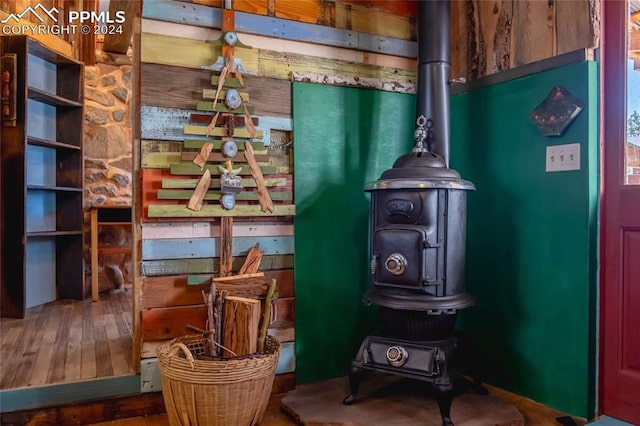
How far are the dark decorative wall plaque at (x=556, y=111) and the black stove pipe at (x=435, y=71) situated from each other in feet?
1.29

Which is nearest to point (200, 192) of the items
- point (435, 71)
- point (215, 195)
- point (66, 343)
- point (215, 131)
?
point (215, 195)

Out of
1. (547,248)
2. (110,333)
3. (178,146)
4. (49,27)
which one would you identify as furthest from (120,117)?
(547,248)

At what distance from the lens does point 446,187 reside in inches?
75.3

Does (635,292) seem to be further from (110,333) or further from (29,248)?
(29,248)

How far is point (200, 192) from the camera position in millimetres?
2098

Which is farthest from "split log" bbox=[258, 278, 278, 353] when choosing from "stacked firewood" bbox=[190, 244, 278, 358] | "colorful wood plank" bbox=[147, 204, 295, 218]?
"colorful wood plank" bbox=[147, 204, 295, 218]

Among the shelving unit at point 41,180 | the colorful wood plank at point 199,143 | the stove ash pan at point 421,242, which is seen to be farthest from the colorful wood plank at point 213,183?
the shelving unit at point 41,180

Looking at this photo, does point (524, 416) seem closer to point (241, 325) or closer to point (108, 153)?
point (241, 325)

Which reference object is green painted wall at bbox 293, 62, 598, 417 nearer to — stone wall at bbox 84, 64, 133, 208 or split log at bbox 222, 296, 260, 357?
split log at bbox 222, 296, 260, 357

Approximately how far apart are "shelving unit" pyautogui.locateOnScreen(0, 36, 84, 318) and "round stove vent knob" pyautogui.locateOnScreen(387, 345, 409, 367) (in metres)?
2.68

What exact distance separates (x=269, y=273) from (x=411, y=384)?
2.77ft

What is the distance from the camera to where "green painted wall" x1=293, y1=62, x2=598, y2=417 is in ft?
6.45

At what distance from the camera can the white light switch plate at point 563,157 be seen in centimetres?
197

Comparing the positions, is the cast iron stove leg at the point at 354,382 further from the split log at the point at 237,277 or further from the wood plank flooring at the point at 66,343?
the wood plank flooring at the point at 66,343
